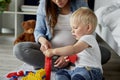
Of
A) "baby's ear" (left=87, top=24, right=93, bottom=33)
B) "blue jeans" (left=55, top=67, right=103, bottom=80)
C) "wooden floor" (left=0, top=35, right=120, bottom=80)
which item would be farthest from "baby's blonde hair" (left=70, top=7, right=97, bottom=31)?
"wooden floor" (left=0, top=35, right=120, bottom=80)

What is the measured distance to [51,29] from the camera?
1.66m

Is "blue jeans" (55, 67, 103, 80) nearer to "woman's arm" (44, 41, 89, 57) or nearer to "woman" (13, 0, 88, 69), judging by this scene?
"woman's arm" (44, 41, 89, 57)

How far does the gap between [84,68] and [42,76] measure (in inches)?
9.4

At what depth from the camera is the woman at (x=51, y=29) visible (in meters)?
1.64

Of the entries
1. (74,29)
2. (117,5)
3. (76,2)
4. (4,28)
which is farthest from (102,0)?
(74,29)

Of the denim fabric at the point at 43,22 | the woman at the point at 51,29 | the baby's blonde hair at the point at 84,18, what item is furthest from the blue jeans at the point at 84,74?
the denim fabric at the point at 43,22

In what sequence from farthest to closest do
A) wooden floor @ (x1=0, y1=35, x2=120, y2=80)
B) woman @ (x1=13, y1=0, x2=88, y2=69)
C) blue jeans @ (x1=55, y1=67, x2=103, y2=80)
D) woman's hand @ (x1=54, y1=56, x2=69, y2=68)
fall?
wooden floor @ (x1=0, y1=35, x2=120, y2=80) → woman @ (x1=13, y1=0, x2=88, y2=69) → woman's hand @ (x1=54, y1=56, x2=69, y2=68) → blue jeans @ (x1=55, y1=67, x2=103, y2=80)

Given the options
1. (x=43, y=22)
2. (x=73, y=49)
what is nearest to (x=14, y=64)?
(x=43, y=22)

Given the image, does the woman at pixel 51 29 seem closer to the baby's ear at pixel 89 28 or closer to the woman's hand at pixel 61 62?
the woman's hand at pixel 61 62

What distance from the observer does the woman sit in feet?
5.37

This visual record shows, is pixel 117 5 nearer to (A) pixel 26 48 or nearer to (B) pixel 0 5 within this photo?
(A) pixel 26 48

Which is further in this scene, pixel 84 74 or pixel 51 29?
pixel 51 29

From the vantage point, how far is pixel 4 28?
3.02 meters

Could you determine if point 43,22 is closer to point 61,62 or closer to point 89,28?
point 61,62
